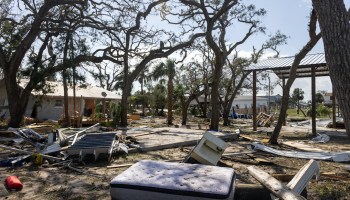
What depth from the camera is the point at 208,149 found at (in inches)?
275

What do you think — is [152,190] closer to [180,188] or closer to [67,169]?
[180,188]

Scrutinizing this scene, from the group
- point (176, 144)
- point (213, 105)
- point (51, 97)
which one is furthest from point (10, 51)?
point (176, 144)

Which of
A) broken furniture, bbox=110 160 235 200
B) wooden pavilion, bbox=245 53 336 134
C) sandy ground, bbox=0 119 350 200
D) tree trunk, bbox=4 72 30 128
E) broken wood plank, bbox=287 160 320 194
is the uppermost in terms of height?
wooden pavilion, bbox=245 53 336 134

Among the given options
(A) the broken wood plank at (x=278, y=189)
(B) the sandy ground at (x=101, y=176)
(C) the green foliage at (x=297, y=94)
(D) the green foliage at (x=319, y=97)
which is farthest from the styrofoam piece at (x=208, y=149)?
(D) the green foliage at (x=319, y=97)

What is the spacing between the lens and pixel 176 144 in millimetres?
10883

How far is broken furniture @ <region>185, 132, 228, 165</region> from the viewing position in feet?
22.2

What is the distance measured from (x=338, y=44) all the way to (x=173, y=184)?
234cm

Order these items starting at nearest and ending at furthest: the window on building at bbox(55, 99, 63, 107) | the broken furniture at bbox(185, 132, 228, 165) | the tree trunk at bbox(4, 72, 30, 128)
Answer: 1. the broken furniture at bbox(185, 132, 228, 165)
2. the tree trunk at bbox(4, 72, 30, 128)
3. the window on building at bbox(55, 99, 63, 107)

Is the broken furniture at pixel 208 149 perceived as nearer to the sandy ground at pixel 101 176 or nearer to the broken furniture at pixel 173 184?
the sandy ground at pixel 101 176

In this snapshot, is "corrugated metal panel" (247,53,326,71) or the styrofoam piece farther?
"corrugated metal panel" (247,53,326,71)

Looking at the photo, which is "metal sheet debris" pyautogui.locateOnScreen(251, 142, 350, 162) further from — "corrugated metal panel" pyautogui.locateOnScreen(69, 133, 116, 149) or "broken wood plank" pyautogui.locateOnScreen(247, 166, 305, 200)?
"broken wood plank" pyautogui.locateOnScreen(247, 166, 305, 200)

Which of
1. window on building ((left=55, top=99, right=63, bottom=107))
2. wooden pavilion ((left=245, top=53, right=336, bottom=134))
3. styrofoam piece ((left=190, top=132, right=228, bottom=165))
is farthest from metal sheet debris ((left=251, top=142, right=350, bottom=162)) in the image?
window on building ((left=55, top=99, right=63, bottom=107))

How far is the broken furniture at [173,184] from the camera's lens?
3501 millimetres

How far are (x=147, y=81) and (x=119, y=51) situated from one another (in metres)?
29.0
